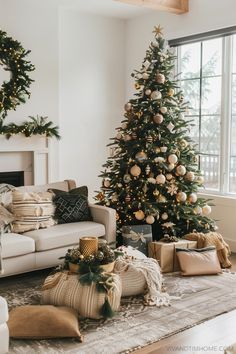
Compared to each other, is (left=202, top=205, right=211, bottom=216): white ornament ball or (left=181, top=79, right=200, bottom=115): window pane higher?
(left=181, top=79, right=200, bottom=115): window pane

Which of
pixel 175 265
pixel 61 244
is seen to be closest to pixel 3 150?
pixel 61 244

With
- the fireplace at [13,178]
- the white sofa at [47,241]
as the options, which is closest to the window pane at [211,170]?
the white sofa at [47,241]

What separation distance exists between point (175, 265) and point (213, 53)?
275 cm

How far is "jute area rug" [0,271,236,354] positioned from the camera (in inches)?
116

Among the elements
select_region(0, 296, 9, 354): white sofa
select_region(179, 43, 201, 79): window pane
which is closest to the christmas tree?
select_region(179, 43, 201, 79): window pane

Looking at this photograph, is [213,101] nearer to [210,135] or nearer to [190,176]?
[210,135]

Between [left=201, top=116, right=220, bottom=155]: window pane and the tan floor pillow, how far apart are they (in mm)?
3329

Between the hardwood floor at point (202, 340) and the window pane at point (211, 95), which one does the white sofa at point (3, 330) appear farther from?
the window pane at point (211, 95)

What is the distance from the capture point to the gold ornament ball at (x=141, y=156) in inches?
195

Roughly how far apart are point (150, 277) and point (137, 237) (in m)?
0.96

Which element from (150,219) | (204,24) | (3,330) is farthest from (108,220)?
(204,24)

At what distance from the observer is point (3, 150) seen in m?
5.61

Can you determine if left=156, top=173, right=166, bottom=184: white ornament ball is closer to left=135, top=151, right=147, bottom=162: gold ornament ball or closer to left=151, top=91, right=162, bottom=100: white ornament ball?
left=135, top=151, right=147, bottom=162: gold ornament ball

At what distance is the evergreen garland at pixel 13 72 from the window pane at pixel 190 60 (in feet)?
6.47
